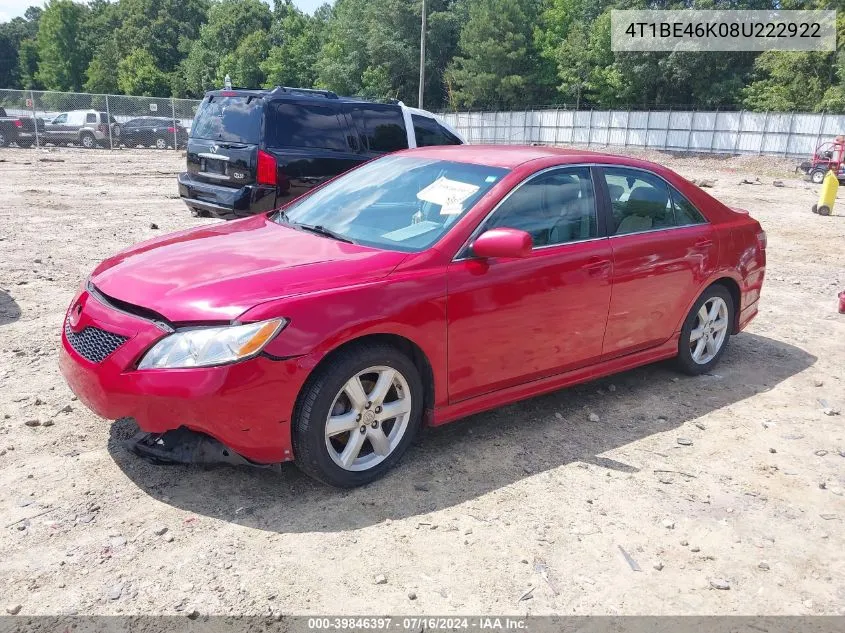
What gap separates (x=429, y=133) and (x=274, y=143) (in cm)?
251

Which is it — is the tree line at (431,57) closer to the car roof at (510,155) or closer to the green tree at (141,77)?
the green tree at (141,77)

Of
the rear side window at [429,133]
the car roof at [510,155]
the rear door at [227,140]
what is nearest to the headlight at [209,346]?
the car roof at [510,155]

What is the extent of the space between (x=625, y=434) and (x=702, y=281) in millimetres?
1414

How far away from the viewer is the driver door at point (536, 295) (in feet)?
12.1

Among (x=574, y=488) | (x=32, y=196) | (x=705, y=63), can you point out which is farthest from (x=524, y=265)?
(x=705, y=63)

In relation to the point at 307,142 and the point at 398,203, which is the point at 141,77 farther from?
the point at 398,203

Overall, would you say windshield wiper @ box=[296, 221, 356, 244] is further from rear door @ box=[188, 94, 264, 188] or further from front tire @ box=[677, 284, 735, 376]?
rear door @ box=[188, 94, 264, 188]

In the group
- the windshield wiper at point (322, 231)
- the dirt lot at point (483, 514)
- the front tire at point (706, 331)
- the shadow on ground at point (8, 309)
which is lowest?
the dirt lot at point (483, 514)

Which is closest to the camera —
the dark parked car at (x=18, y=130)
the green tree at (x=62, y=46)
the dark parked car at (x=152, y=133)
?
the dark parked car at (x=18, y=130)

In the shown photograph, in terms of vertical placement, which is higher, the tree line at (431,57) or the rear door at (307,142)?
the tree line at (431,57)

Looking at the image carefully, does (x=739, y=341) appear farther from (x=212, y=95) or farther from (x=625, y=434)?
(x=212, y=95)

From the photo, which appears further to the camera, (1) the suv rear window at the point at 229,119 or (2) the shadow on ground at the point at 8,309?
(1) the suv rear window at the point at 229,119

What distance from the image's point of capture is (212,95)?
29.5ft

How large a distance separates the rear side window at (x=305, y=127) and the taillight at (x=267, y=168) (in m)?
0.18
